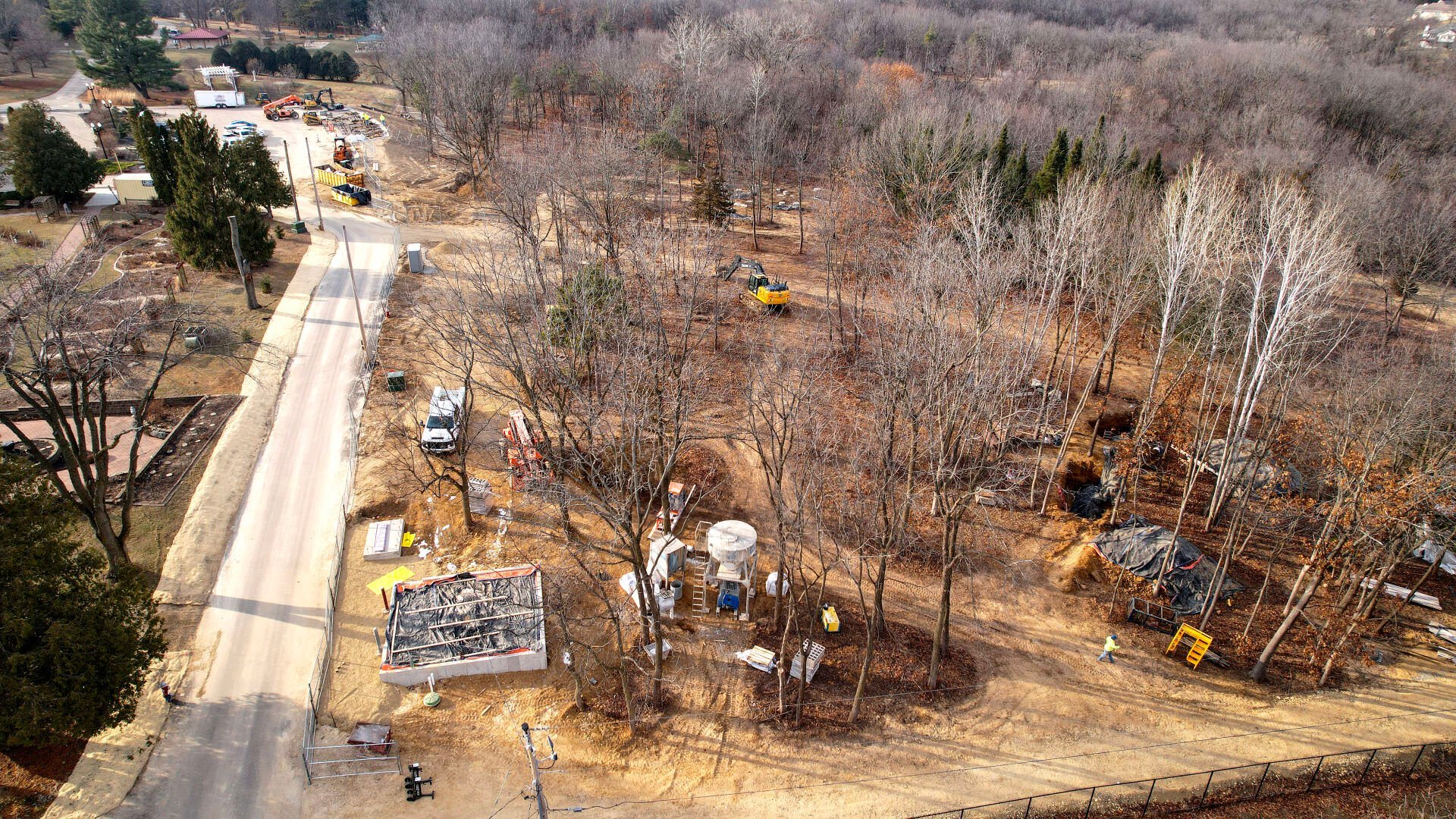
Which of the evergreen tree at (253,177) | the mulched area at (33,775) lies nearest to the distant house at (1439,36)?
the evergreen tree at (253,177)

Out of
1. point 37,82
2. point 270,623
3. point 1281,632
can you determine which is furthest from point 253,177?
point 37,82

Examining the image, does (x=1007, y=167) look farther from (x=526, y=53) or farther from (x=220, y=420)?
(x=526, y=53)

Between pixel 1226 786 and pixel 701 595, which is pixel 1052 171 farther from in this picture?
pixel 1226 786

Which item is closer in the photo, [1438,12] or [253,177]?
[253,177]

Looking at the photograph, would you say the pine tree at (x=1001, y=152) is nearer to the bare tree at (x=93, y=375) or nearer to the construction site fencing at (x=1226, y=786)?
the construction site fencing at (x=1226, y=786)

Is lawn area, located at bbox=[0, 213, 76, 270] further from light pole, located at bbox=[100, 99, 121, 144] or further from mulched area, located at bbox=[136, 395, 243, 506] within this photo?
light pole, located at bbox=[100, 99, 121, 144]

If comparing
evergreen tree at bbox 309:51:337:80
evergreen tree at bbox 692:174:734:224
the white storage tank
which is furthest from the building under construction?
evergreen tree at bbox 309:51:337:80
